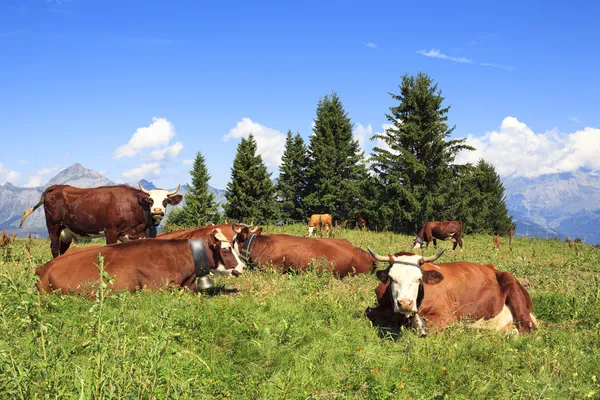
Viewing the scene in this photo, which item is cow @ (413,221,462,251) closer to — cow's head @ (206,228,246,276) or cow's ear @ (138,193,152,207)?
cow's ear @ (138,193,152,207)

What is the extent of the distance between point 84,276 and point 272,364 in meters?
4.40

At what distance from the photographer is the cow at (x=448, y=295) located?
257 inches

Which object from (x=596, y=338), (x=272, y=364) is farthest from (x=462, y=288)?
(x=272, y=364)

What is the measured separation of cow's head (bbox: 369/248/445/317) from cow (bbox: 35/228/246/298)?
150 inches

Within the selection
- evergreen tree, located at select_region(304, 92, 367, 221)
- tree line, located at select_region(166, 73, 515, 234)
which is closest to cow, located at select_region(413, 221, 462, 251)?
tree line, located at select_region(166, 73, 515, 234)

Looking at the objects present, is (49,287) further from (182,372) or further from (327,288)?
(327,288)

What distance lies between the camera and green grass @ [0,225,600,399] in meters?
3.23

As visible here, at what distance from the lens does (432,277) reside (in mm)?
6723

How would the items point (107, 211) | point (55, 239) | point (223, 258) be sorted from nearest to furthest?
point (223, 258) < point (107, 211) < point (55, 239)

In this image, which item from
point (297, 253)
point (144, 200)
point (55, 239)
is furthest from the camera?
point (55, 239)

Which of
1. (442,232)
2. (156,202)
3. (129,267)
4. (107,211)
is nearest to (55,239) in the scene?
(107,211)

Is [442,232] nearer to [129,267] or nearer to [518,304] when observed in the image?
[518,304]

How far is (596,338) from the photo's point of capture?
6688 mm

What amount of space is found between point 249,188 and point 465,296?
4492 centimetres
